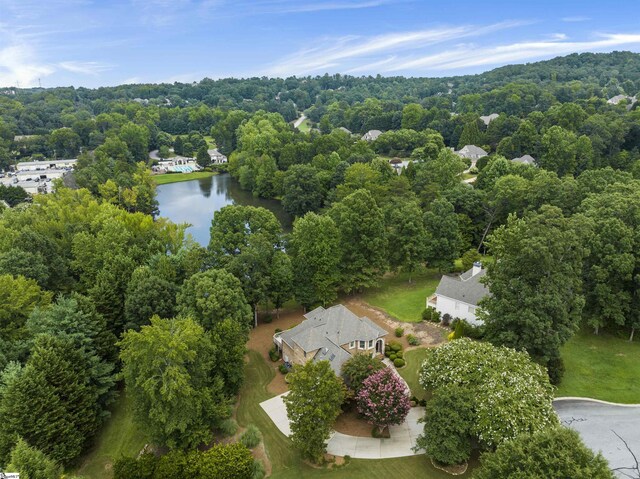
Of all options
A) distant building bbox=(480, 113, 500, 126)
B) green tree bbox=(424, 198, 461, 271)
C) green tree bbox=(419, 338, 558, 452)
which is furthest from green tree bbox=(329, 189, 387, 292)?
distant building bbox=(480, 113, 500, 126)

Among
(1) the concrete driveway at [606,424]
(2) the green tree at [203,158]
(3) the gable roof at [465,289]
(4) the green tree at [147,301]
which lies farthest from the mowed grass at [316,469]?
(2) the green tree at [203,158]

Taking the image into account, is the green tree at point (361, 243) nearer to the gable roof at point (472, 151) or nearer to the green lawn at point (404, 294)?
the green lawn at point (404, 294)

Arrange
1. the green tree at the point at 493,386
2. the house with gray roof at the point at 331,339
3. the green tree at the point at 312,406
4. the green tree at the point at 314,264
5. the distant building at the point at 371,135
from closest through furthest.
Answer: the green tree at the point at 493,386 → the green tree at the point at 312,406 → the house with gray roof at the point at 331,339 → the green tree at the point at 314,264 → the distant building at the point at 371,135

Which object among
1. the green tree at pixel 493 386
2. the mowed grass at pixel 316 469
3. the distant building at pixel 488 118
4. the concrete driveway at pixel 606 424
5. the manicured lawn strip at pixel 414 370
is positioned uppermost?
the distant building at pixel 488 118

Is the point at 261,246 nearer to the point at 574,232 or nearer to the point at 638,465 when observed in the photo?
the point at 574,232

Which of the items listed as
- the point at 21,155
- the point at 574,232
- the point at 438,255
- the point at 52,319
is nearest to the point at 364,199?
the point at 438,255

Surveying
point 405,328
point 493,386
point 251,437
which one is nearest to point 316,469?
point 251,437
